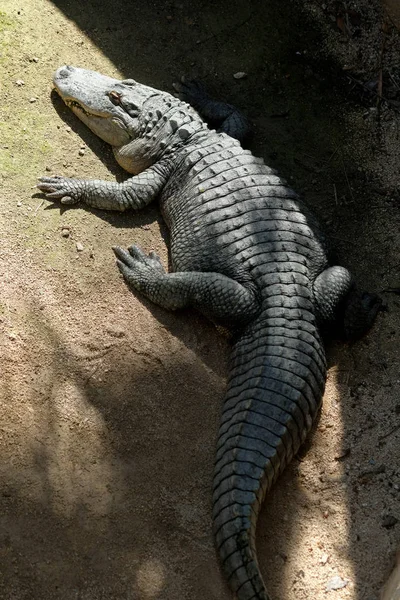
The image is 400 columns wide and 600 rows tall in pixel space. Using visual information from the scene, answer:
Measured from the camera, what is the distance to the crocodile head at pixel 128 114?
5.23 m

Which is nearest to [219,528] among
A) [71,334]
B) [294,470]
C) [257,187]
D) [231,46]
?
[294,470]

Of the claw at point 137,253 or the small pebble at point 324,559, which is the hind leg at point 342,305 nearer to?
the claw at point 137,253

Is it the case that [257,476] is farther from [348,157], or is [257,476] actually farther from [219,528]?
[348,157]

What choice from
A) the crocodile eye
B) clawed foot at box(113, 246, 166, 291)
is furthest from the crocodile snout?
clawed foot at box(113, 246, 166, 291)

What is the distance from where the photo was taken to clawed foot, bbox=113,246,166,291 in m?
4.65

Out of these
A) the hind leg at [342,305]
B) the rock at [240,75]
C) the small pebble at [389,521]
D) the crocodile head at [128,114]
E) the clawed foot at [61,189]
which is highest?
the rock at [240,75]

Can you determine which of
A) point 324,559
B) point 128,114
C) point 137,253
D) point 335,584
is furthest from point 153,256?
point 335,584

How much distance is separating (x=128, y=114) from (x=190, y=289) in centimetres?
160

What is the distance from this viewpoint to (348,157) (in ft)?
18.1

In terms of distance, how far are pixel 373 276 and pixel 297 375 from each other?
124 cm

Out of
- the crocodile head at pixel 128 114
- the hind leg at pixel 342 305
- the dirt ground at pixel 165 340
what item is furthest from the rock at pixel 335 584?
the crocodile head at pixel 128 114

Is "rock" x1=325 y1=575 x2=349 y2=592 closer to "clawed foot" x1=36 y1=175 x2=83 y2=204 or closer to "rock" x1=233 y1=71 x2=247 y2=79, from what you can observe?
"clawed foot" x1=36 y1=175 x2=83 y2=204

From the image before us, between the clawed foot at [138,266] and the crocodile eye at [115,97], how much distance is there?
4.00ft

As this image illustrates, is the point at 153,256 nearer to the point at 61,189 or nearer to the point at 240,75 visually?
the point at 61,189
